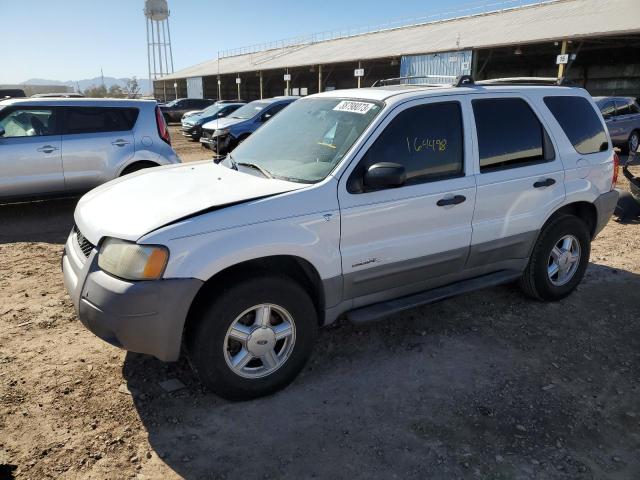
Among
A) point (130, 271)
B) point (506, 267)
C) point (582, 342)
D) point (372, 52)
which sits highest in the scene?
point (372, 52)

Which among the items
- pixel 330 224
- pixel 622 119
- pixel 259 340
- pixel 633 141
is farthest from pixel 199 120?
pixel 259 340

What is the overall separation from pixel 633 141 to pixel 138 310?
15.9m

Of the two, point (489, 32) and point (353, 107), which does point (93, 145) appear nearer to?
point (353, 107)

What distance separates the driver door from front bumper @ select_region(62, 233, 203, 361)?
5139 millimetres

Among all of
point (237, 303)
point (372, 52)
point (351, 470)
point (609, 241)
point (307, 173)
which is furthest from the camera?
point (372, 52)

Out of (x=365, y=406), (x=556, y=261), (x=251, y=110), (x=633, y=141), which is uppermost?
(x=251, y=110)

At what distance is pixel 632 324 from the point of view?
4.27 m

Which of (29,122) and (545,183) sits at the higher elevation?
(29,122)

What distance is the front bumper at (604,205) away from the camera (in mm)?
4652

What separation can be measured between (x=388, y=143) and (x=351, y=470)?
80.0 inches

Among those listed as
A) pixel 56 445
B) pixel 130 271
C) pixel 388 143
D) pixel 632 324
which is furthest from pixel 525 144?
pixel 56 445

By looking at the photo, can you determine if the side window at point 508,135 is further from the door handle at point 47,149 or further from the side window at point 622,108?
the side window at point 622,108

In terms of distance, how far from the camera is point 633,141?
14.5 m

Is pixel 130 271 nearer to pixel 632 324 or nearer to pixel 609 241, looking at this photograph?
pixel 632 324
